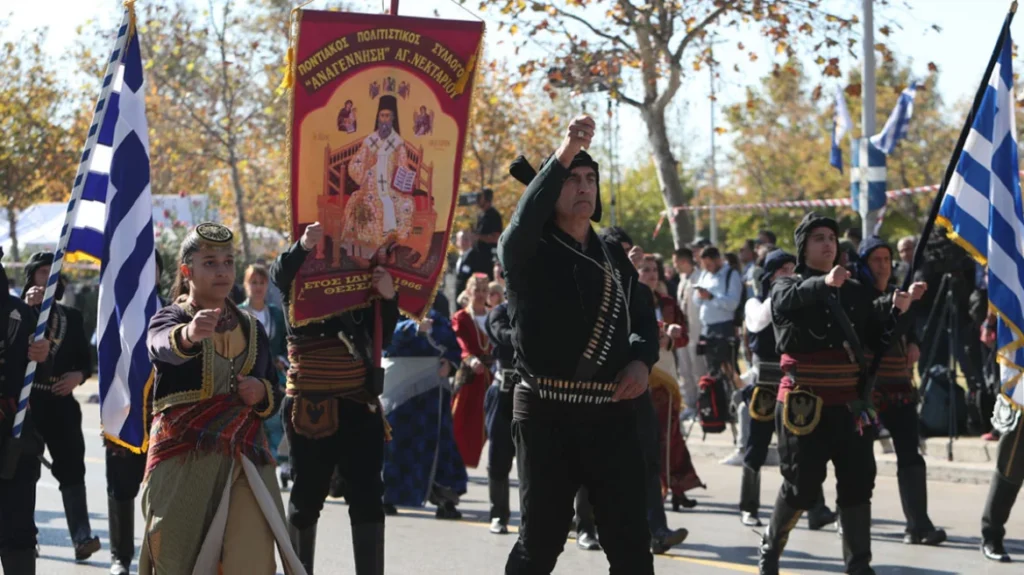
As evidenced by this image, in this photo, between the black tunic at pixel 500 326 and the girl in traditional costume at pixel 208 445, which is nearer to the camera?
the girl in traditional costume at pixel 208 445

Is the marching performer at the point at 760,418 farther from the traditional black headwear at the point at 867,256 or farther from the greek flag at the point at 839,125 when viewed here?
the greek flag at the point at 839,125

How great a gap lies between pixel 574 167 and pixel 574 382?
0.81 meters

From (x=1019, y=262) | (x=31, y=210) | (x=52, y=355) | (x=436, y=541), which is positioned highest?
(x=31, y=210)

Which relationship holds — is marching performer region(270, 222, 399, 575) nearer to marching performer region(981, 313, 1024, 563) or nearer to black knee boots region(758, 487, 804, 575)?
black knee boots region(758, 487, 804, 575)

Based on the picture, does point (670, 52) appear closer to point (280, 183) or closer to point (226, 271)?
point (226, 271)

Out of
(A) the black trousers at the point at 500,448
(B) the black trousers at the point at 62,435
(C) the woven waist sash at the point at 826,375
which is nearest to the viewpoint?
(C) the woven waist sash at the point at 826,375

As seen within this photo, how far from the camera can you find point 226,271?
550 centimetres

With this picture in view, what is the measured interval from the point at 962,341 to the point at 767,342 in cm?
528

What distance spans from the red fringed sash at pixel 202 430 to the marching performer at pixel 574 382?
1.15m

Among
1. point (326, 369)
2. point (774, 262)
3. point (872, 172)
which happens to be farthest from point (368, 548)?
point (872, 172)

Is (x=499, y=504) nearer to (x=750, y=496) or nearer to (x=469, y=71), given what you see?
(x=750, y=496)

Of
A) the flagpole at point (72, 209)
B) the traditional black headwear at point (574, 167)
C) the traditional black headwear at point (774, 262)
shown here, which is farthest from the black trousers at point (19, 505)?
the traditional black headwear at point (774, 262)

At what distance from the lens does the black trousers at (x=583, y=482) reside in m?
5.25

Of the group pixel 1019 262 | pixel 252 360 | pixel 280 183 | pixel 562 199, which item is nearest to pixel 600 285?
pixel 562 199
